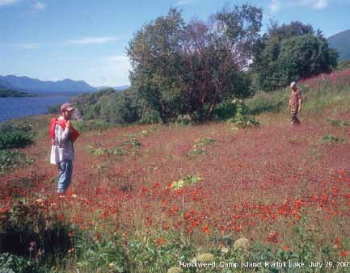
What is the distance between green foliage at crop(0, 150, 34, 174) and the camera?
11.4 meters

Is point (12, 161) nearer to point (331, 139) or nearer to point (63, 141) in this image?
point (63, 141)

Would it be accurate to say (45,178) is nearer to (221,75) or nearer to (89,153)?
(89,153)

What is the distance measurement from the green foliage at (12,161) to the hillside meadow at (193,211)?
123 mm

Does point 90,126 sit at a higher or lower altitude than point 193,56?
lower

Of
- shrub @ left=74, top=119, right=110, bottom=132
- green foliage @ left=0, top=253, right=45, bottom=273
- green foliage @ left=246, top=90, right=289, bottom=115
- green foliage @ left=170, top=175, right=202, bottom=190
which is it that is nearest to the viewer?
green foliage @ left=0, top=253, right=45, bottom=273

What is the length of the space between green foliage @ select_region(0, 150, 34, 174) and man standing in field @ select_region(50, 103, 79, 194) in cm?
Result: 523

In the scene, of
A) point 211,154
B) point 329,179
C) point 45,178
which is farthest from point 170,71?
point 329,179

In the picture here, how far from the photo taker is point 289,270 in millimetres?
3035

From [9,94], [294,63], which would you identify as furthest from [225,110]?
[9,94]

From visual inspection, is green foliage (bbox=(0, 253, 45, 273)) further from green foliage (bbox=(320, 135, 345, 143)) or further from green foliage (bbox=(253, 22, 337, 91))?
green foliage (bbox=(253, 22, 337, 91))

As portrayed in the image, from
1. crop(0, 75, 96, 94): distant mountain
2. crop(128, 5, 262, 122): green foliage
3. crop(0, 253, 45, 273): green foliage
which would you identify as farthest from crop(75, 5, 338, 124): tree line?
crop(0, 75, 96, 94): distant mountain

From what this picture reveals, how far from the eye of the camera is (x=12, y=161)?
39.9 ft

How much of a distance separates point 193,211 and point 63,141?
316cm

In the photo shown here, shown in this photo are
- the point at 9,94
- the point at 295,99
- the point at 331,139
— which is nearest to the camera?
the point at 331,139
